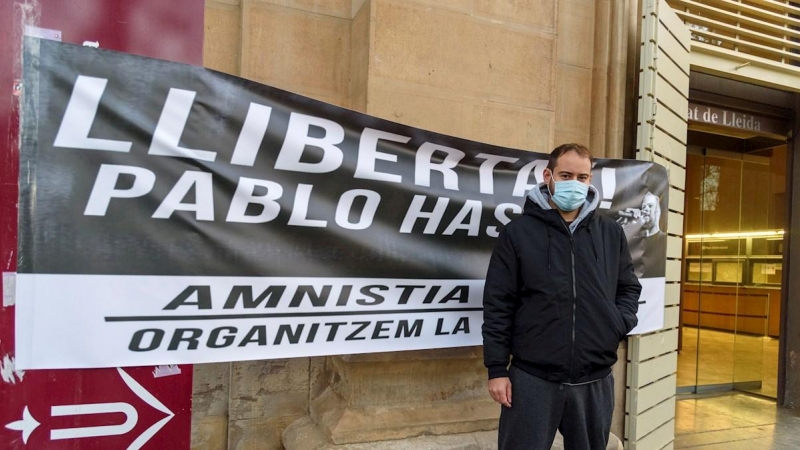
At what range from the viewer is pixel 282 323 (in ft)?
7.71

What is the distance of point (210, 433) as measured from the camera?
9.87 feet

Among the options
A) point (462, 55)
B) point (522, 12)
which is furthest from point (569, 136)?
point (462, 55)

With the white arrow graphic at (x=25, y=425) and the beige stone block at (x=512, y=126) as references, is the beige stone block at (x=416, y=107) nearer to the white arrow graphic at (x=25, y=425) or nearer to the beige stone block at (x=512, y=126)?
the beige stone block at (x=512, y=126)

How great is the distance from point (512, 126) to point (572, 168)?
3.28 ft

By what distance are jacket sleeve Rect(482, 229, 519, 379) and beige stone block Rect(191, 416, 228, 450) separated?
67.5 inches

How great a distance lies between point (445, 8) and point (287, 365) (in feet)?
7.78

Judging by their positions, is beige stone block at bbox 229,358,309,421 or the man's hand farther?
beige stone block at bbox 229,358,309,421

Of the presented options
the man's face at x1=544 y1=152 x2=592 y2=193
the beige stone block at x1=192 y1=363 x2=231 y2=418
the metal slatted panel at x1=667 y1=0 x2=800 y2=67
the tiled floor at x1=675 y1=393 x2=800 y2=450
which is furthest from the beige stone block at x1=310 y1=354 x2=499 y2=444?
the metal slatted panel at x1=667 y1=0 x2=800 y2=67

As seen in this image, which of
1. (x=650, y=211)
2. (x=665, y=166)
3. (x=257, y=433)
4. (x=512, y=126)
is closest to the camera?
(x=257, y=433)

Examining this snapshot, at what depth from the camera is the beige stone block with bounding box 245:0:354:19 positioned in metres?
3.11

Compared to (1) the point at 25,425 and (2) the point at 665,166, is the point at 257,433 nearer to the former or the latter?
(1) the point at 25,425

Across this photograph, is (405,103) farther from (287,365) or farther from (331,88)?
(287,365)

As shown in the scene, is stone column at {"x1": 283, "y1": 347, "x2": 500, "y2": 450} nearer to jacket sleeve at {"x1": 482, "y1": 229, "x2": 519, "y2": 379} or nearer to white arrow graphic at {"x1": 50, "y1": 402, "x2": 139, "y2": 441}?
jacket sleeve at {"x1": 482, "y1": 229, "x2": 519, "y2": 379}

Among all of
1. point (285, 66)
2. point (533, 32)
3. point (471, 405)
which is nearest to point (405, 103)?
point (285, 66)
